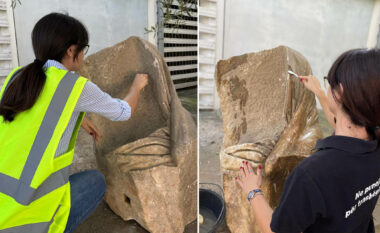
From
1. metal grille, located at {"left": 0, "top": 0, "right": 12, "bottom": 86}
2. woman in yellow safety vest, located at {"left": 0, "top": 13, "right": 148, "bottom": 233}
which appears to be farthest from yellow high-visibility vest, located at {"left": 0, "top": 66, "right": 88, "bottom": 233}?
metal grille, located at {"left": 0, "top": 0, "right": 12, "bottom": 86}

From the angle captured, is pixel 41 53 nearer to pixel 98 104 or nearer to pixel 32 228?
pixel 98 104

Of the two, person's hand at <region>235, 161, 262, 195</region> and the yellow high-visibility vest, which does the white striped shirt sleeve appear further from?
person's hand at <region>235, 161, 262, 195</region>

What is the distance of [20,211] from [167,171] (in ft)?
2.27

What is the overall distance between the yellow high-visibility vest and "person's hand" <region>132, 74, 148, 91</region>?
515 mm

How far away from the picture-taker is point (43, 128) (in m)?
1.02

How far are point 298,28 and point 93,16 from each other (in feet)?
3.64

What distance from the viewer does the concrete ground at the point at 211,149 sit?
2.09 metres

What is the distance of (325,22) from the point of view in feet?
4.93

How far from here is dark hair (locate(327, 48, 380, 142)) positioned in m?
0.71

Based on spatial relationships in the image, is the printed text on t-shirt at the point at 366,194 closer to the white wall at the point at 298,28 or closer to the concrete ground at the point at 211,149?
the white wall at the point at 298,28

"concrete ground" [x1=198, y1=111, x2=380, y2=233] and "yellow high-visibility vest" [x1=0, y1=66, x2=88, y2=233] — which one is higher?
"yellow high-visibility vest" [x1=0, y1=66, x2=88, y2=233]

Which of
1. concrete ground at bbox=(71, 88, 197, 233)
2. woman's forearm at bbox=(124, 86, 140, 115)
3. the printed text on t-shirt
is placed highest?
woman's forearm at bbox=(124, 86, 140, 115)

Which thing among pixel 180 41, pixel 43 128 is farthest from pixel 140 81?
pixel 43 128

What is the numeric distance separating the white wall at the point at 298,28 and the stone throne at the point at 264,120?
0.30ft
